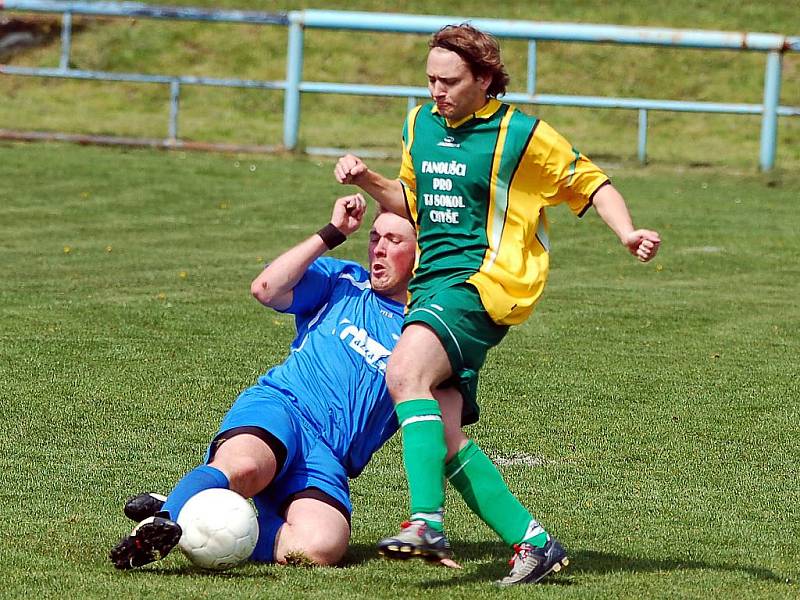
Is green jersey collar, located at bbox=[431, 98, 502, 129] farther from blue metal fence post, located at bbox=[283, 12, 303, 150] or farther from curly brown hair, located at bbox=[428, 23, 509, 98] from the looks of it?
blue metal fence post, located at bbox=[283, 12, 303, 150]

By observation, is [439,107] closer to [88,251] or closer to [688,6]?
[88,251]

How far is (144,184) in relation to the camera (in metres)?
15.7

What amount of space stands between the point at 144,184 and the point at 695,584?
12.0 meters

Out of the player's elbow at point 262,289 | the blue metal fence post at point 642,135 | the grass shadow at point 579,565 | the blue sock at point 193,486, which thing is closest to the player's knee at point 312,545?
the grass shadow at point 579,565

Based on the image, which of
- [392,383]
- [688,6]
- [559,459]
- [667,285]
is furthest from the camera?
[688,6]

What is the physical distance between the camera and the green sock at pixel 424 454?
168 inches

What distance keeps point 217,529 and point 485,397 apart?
10.6 ft

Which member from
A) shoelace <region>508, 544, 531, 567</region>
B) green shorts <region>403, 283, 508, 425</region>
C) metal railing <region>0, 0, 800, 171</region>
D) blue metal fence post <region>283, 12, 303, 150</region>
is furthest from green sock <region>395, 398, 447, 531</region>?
blue metal fence post <region>283, 12, 303, 150</region>

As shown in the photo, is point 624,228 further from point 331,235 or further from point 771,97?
point 771,97

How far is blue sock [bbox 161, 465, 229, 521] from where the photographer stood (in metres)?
4.56

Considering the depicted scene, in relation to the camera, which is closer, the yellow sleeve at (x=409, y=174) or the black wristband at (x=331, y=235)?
the yellow sleeve at (x=409, y=174)

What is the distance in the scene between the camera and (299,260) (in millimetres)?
4895

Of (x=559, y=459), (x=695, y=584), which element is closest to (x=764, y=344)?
(x=559, y=459)

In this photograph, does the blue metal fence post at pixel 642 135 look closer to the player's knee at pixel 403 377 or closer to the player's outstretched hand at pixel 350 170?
the player's outstretched hand at pixel 350 170
